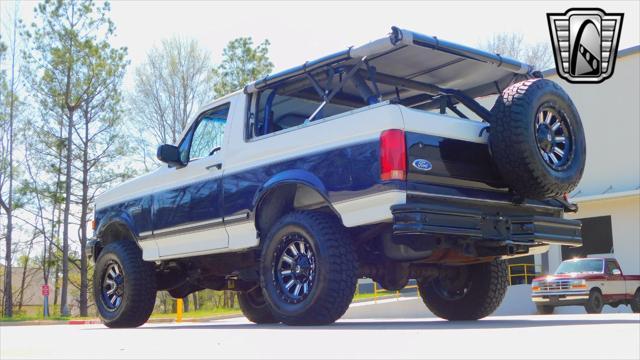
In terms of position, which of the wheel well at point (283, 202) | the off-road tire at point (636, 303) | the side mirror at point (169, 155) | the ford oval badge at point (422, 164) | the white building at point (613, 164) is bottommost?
the off-road tire at point (636, 303)

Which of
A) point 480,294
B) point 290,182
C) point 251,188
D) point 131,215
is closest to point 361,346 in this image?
point 290,182

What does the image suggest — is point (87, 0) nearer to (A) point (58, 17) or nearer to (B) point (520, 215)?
(A) point (58, 17)

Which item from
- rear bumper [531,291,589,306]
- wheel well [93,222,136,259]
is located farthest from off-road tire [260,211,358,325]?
rear bumper [531,291,589,306]

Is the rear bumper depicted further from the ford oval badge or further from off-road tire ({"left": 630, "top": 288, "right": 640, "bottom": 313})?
the ford oval badge

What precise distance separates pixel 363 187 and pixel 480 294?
2.25m

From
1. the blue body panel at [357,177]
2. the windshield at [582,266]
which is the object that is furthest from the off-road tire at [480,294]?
the windshield at [582,266]

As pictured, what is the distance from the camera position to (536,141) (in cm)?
680

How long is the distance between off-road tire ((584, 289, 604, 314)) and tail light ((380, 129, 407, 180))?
54.2 ft

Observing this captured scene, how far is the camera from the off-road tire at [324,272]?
6.44m

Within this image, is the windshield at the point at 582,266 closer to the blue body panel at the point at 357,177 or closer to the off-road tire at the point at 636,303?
the off-road tire at the point at 636,303

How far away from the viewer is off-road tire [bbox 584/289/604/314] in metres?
21.2

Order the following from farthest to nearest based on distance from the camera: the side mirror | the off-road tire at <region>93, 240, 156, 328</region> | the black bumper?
the off-road tire at <region>93, 240, 156, 328</region>
the side mirror
the black bumper

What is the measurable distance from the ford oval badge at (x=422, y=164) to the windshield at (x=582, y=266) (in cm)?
1696

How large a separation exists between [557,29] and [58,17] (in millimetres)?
24962
